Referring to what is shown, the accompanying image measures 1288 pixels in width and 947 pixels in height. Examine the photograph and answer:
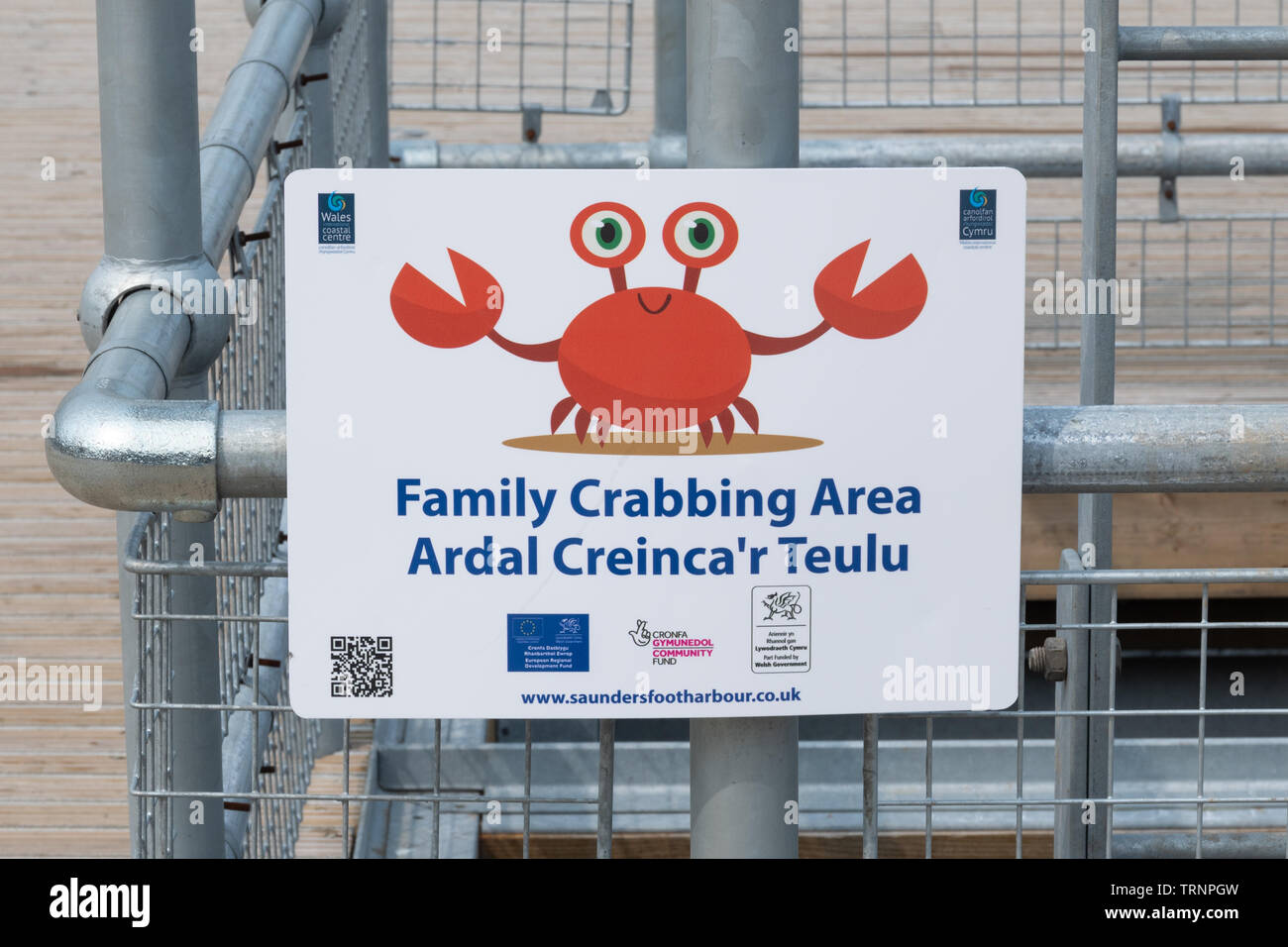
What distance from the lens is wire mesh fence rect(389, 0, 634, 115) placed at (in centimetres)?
568

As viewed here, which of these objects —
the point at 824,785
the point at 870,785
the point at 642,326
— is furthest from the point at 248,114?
the point at 824,785

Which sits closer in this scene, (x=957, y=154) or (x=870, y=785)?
(x=870, y=785)

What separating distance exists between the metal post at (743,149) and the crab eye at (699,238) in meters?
0.05

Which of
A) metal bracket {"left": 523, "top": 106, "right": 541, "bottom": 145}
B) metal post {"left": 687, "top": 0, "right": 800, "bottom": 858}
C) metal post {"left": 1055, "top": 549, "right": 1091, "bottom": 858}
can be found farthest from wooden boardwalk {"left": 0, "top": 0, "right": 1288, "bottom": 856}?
metal post {"left": 687, "top": 0, "right": 800, "bottom": 858}

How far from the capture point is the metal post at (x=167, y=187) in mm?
1695

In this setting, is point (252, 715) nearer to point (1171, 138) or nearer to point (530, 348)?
point (530, 348)

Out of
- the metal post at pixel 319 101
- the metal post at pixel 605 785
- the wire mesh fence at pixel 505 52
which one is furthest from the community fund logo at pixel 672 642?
the wire mesh fence at pixel 505 52

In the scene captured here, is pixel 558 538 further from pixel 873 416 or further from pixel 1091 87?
pixel 1091 87

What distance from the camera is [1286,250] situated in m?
4.79

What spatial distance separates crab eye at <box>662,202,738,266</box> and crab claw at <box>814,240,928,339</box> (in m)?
0.08

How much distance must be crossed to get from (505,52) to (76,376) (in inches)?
118
